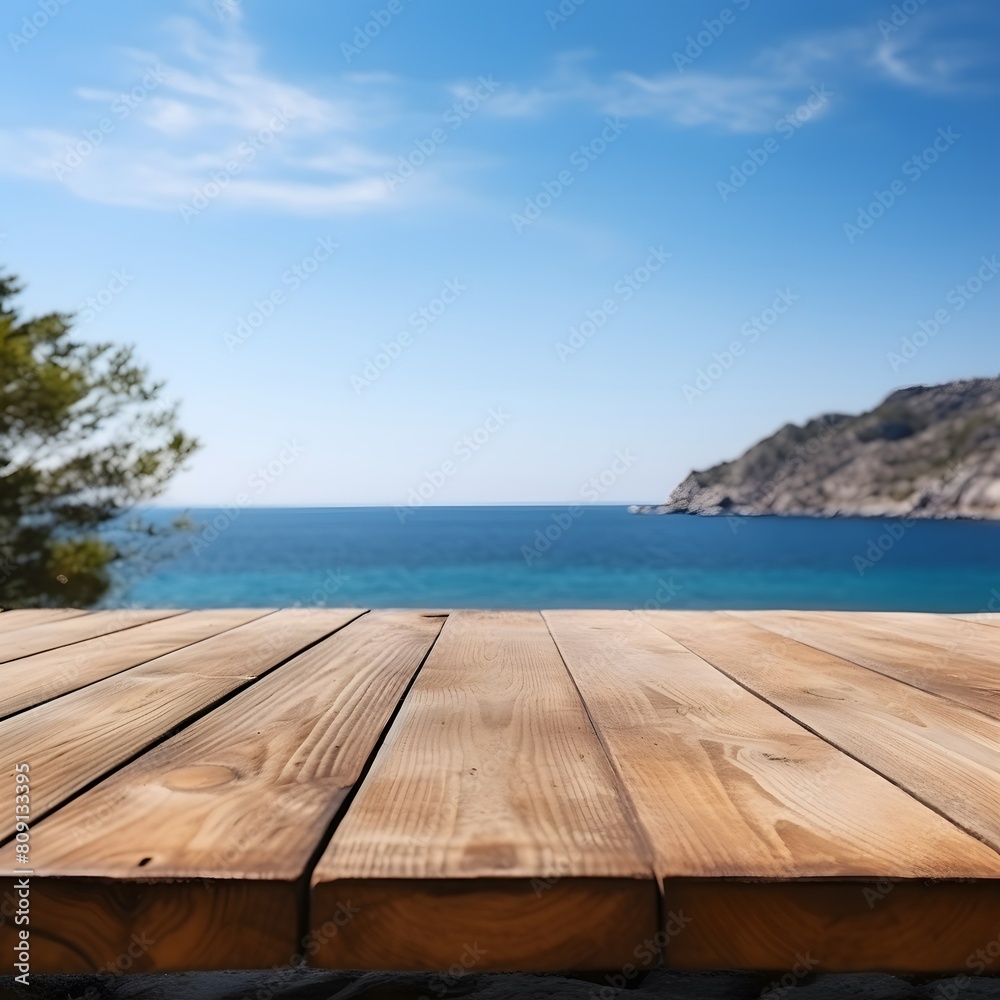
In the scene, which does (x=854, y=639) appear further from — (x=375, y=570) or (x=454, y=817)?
(x=375, y=570)

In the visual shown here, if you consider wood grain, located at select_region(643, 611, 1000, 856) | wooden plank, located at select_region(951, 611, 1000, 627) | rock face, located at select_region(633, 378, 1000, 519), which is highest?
rock face, located at select_region(633, 378, 1000, 519)

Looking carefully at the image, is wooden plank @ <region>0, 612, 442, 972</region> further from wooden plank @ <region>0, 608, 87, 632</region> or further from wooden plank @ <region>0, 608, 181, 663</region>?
wooden plank @ <region>0, 608, 87, 632</region>

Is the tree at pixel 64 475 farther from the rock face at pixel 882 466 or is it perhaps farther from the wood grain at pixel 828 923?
the rock face at pixel 882 466

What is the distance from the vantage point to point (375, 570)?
3269 cm

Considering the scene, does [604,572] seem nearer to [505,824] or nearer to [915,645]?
[915,645]

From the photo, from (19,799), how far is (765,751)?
783mm

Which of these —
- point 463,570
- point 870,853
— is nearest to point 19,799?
point 870,853

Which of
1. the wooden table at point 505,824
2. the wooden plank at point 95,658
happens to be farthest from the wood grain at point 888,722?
the wooden plank at point 95,658

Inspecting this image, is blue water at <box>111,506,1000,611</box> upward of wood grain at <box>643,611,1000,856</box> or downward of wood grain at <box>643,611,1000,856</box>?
downward

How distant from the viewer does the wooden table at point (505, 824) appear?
58cm

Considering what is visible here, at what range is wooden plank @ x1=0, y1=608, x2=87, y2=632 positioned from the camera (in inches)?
79.0

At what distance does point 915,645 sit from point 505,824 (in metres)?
1.37

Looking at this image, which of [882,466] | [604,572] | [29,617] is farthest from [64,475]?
[882,466]

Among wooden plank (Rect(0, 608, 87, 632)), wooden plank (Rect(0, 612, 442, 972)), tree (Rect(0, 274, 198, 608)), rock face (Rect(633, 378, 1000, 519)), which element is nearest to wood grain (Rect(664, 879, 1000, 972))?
wooden plank (Rect(0, 612, 442, 972))
